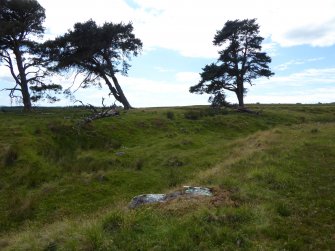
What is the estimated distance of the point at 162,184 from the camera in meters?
19.2

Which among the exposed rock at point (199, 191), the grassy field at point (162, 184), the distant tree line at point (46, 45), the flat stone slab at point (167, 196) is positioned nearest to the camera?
the grassy field at point (162, 184)

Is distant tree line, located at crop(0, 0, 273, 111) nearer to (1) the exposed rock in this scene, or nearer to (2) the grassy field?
(2) the grassy field

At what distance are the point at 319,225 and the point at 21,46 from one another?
41.9 m

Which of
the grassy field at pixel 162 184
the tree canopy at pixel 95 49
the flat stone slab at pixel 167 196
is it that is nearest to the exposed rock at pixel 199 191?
the flat stone slab at pixel 167 196

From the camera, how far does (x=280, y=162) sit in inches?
682

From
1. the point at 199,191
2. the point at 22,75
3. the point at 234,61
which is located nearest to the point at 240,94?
the point at 234,61

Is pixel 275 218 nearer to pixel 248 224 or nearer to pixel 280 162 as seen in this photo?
pixel 248 224

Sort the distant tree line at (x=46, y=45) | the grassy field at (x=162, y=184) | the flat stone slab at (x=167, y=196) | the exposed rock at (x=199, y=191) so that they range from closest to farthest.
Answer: the grassy field at (x=162, y=184) → the flat stone slab at (x=167, y=196) → the exposed rock at (x=199, y=191) → the distant tree line at (x=46, y=45)

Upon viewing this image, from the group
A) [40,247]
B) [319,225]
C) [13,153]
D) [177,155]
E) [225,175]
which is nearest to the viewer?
[40,247]

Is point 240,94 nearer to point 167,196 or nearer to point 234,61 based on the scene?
point 234,61

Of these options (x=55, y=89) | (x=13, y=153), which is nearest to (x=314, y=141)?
(x=13, y=153)

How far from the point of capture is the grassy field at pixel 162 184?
31.1 ft

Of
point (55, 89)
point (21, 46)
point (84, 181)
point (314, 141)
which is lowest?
point (84, 181)

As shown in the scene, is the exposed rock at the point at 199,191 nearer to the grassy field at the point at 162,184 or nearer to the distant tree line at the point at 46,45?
the grassy field at the point at 162,184
